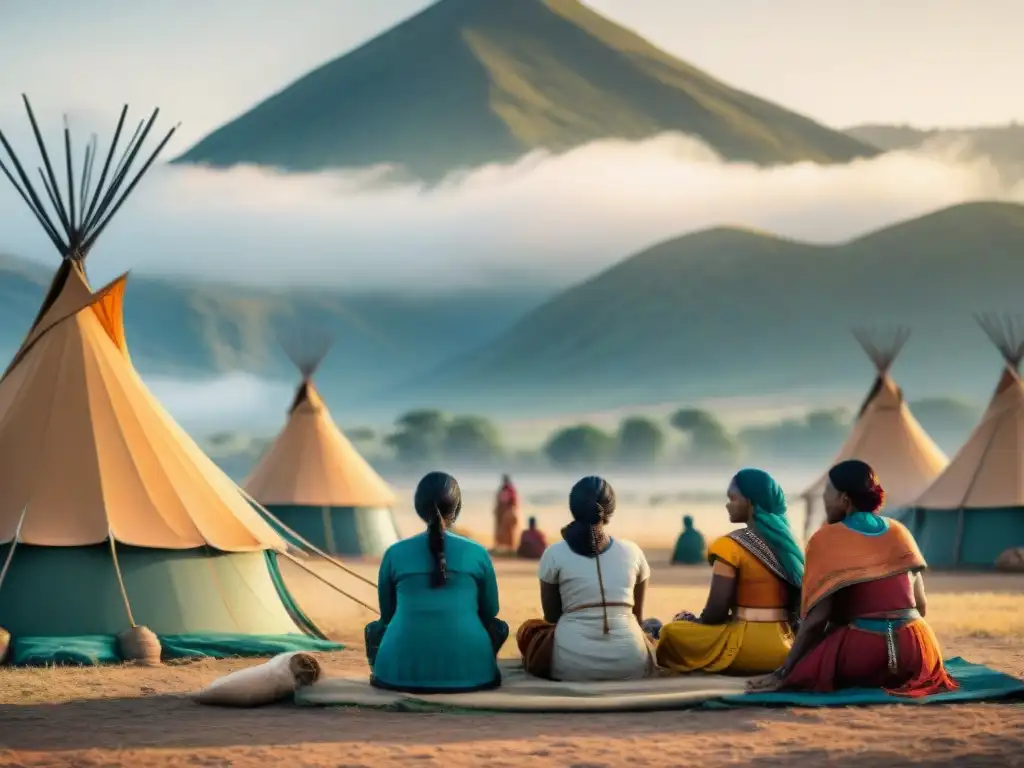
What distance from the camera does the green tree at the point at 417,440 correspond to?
9025 centimetres

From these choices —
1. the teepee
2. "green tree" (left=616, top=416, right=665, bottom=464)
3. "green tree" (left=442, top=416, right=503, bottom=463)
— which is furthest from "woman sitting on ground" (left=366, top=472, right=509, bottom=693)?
"green tree" (left=442, top=416, right=503, bottom=463)

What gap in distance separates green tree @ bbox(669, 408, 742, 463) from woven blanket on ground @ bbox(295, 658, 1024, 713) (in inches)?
3461

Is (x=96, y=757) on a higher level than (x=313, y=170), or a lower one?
lower

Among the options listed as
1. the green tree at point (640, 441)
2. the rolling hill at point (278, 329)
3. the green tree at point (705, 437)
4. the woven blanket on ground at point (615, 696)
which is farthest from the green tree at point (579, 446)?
the woven blanket on ground at point (615, 696)

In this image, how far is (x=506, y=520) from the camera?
2494 centimetres

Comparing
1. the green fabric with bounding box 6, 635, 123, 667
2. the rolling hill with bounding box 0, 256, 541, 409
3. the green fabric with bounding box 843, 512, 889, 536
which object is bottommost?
the green fabric with bounding box 6, 635, 123, 667

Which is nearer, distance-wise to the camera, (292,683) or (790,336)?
(292,683)

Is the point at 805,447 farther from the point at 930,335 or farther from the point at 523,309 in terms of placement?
the point at 523,309

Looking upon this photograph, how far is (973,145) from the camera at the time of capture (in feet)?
414

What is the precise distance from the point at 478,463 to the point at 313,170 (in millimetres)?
49805

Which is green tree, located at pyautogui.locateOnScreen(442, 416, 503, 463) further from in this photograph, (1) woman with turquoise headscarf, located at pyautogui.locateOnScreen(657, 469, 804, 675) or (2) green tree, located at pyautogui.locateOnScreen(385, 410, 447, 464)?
(1) woman with turquoise headscarf, located at pyautogui.locateOnScreen(657, 469, 804, 675)

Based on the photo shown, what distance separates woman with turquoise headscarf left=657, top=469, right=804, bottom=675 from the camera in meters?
7.42

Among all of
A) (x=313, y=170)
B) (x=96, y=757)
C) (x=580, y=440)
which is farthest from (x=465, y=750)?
(x=313, y=170)

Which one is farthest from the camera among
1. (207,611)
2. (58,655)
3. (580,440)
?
(580,440)
